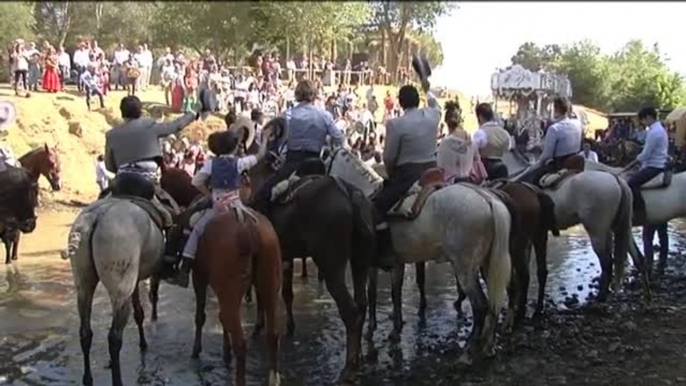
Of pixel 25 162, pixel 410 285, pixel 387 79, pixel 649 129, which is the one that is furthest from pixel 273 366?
pixel 387 79

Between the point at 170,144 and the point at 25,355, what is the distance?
18665 mm

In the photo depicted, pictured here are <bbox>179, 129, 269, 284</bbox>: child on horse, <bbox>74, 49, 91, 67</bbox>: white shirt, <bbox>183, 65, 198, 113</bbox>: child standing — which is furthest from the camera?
<bbox>183, 65, 198, 113</bbox>: child standing

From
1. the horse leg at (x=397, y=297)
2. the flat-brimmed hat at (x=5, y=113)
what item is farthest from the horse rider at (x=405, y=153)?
the flat-brimmed hat at (x=5, y=113)

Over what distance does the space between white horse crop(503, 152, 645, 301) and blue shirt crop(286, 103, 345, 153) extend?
353 cm

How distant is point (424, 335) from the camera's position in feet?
30.9

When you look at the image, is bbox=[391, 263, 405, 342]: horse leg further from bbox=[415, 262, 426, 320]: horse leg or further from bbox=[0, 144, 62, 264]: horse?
bbox=[0, 144, 62, 264]: horse

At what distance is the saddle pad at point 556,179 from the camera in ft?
33.6

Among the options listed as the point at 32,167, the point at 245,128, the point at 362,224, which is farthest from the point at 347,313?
the point at 32,167

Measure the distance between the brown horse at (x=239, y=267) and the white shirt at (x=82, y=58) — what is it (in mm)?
24322

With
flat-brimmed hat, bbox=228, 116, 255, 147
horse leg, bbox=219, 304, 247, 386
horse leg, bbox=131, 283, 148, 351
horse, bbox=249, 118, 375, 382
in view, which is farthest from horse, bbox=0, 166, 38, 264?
horse leg, bbox=219, 304, 247, 386

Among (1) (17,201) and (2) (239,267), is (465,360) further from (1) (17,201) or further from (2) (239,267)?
(1) (17,201)

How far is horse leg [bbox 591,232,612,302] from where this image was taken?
10.1 metres

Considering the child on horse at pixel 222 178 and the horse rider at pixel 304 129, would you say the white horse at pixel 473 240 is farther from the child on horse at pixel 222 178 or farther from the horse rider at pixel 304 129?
the child on horse at pixel 222 178

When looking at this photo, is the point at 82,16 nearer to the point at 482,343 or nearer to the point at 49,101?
the point at 482,343
